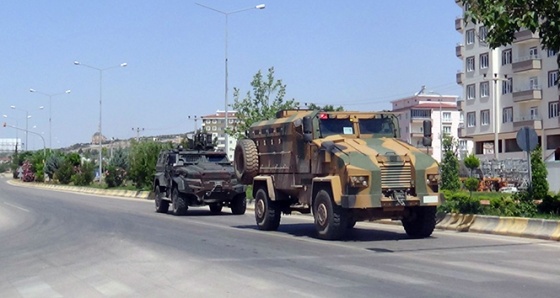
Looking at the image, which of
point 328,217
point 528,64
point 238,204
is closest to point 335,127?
point 328,217

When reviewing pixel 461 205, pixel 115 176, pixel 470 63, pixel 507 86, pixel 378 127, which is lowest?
pixel 461 205

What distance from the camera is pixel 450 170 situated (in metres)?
30.7

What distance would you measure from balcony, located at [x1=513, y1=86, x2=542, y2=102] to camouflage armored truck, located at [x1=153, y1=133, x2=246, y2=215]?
4248 centimetres

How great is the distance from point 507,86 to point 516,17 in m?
57.6

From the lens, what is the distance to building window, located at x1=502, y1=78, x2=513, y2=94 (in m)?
71.0

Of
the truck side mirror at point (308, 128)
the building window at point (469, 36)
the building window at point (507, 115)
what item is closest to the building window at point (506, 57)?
the building window at point (469, 36)

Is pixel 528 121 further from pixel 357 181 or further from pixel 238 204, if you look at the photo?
pixel 357 181

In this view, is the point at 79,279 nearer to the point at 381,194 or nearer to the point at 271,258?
the point at 271,258

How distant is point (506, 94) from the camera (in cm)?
7212

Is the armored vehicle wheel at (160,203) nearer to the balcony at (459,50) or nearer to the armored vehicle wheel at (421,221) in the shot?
the armored vehicle wheel at (421,221)

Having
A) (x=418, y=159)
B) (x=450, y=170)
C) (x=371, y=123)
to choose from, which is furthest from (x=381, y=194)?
(x=450, y=170)

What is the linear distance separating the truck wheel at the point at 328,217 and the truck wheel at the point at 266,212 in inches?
114

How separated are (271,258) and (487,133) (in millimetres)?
61935

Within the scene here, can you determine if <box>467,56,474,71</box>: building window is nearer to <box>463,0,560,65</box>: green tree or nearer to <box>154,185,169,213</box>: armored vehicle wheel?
<box>154,185,169,213</box>: armored vehicle wheel
